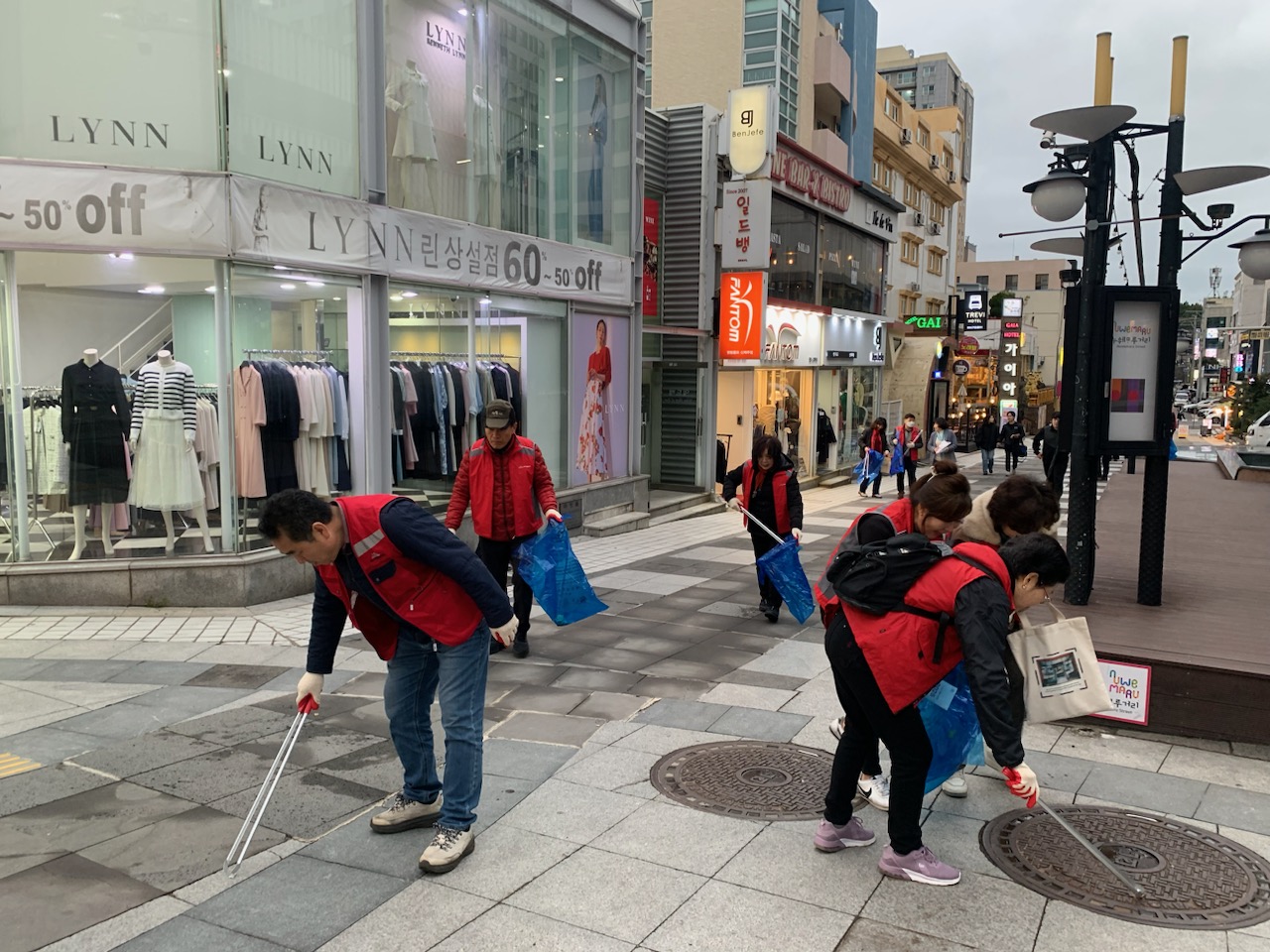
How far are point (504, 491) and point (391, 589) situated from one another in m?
3.34

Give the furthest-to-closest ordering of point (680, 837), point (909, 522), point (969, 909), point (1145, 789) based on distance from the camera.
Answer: point (1145, 789) → point (909, 522) → point (680, 837) → point (969, 909)

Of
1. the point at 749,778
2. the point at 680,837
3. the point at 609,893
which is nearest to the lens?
the point at 609,893

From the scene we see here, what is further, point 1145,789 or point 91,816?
point 1145,789

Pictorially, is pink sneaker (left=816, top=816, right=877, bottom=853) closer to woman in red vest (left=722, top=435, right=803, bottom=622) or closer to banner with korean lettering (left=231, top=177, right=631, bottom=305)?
woman in red vest (left=722, top=435, right=803, bottom=622)

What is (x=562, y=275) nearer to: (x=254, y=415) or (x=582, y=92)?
(x=582, y=92)

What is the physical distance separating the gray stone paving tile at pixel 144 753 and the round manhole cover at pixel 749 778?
2506 millimetres

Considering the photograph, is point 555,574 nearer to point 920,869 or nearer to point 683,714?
point 683,714

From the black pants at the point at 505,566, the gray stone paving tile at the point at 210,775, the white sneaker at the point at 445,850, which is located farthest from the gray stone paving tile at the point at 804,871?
the black pants at the point at 505,566

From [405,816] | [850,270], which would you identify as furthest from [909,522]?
[850,270]

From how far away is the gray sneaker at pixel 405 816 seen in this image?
428cm

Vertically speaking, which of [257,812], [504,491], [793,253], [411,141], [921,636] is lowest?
[257,812]

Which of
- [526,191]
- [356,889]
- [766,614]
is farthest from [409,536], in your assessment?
[526,191]

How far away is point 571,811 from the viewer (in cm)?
457

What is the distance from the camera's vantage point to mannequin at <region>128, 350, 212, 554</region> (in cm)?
873
